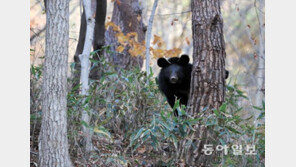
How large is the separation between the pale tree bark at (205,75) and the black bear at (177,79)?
127 cm

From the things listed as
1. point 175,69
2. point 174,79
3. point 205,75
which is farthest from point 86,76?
point 205,75

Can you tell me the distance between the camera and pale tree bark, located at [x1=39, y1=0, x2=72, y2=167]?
4.73 m

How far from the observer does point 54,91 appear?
4.73 metres

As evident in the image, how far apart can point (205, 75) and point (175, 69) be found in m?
1.47

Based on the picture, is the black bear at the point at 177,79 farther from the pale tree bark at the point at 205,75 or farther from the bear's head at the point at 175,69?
the pale tree bark at the point at 205,75

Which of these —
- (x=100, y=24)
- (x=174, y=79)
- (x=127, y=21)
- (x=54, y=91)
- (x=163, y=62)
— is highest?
(x=127, y=21)

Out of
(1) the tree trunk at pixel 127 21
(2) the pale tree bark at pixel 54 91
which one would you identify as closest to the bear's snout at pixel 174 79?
(2) the pale tree bark at pixel 54 91

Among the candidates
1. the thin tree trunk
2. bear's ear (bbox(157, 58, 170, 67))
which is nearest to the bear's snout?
bear's ear (bbox(157, 58, 170, 67))

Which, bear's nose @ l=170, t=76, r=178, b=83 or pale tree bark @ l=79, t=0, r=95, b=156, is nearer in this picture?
pale tree bark @ l=79, t=0, r=95, b=156

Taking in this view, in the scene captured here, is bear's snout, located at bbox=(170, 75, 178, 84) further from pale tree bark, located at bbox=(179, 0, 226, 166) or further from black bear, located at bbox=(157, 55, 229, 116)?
pale tree bark, located at bbox=(179, 0, 226, 166)

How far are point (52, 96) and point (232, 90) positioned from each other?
12.3 feet

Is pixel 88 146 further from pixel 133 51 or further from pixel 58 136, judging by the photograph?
pixel 133 51

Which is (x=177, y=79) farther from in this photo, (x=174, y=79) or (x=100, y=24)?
(x=100, y=24)

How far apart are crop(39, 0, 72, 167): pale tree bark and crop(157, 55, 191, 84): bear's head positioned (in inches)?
95.4
